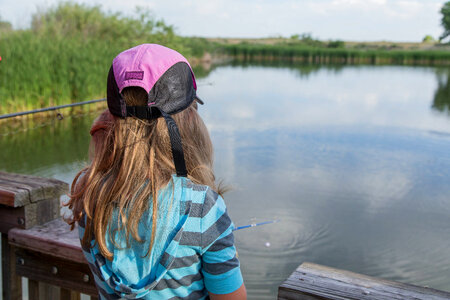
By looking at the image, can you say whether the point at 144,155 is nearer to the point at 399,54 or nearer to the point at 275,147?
the point at 275,147

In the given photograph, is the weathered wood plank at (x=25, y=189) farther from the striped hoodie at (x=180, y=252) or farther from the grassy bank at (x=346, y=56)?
the grassy bank at (x=346, y=56)

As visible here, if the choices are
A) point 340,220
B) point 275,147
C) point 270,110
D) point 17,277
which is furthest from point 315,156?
point 17,277

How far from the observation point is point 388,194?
4.43 metres

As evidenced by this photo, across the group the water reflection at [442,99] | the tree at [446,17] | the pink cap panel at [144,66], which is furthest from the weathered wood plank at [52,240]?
the tree at [446,17]

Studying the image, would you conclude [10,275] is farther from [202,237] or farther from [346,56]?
[346,56]

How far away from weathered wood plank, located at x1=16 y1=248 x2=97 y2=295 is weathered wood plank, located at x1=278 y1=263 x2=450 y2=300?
549 mm

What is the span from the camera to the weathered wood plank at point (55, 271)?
42.3 inches

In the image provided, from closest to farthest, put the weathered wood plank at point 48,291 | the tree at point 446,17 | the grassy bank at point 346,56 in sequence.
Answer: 1. the weathered wood plank at point 48,291
2. the grassy bank at point 346,56
3. the tree at point 446,17

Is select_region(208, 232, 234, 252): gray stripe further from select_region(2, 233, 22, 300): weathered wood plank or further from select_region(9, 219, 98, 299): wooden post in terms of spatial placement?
select_region(2, 233, 22, 300): weathered wood plank

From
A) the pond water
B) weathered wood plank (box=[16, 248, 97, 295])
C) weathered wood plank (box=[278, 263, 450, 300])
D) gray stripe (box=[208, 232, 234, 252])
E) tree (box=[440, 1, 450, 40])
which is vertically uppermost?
tree (box=[440, 1, 450, 40])

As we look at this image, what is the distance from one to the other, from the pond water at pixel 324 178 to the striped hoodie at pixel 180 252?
764 millimetres

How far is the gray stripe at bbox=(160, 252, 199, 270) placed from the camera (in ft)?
2.35

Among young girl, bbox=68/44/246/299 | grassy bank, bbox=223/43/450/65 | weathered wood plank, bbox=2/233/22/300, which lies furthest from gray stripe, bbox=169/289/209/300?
grassy bank, bbox=223/43/450/65

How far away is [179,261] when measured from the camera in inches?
28.7
